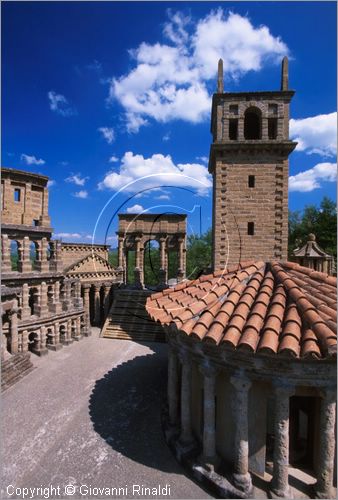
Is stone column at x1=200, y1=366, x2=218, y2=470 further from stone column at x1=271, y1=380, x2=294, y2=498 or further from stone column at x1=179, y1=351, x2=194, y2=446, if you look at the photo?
stone column at x1=271, y1=380, x2=294, y2=498

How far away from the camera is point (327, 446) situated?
6426mm

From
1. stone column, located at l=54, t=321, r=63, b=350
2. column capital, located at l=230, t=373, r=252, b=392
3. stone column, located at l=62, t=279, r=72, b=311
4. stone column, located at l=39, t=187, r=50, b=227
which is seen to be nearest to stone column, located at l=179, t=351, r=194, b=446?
column capital, located at l=230, t=373, r=252, b=392

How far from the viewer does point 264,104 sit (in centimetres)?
1248

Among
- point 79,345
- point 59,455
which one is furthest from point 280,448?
point 79,345

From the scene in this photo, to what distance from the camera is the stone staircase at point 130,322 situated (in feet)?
65.2

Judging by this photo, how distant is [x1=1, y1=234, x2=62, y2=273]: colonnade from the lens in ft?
54.9

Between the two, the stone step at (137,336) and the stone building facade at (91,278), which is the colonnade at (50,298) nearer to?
the stone building facade at (91,278)

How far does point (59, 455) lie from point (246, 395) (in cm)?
646

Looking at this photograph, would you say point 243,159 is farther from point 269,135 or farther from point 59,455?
point 59,455

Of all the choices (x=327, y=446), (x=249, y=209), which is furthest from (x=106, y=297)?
(x=327, y=446)

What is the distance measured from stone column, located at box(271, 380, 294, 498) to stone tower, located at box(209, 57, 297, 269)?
6.61m

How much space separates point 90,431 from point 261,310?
7863 mm

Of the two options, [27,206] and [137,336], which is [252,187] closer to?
[137,336]

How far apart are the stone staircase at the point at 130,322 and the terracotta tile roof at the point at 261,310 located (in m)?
10.4
